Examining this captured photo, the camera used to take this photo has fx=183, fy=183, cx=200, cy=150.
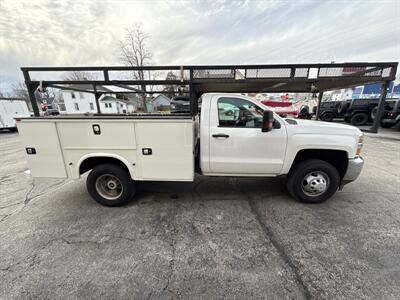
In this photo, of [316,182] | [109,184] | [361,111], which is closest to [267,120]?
[316,182]

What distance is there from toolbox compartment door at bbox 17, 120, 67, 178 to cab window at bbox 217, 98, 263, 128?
9.19 ft

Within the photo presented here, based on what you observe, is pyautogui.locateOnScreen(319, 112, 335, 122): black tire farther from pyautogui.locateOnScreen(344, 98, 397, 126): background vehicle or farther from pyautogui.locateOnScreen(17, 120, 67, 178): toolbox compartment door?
pyautogui.locateOnScreen(17, 120, 67, 178): toolbox compartment door

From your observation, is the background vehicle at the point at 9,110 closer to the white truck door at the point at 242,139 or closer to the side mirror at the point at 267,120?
the white truck door at the point at 242,139

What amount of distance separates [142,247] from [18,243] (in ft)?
5.82

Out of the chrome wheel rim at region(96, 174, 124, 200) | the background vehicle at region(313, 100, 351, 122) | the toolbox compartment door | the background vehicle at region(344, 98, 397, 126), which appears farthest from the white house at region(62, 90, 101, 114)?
the background vehicle at region(344, 98, 397, 126)

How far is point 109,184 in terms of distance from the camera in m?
3.46

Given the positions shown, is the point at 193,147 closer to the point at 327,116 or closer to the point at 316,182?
the point at 316,182

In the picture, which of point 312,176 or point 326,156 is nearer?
point 312,176

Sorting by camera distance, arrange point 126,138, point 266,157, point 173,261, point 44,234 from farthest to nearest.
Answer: point 266,157
point 126,138
point 44,234
point 173,261

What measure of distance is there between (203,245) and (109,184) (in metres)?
2.11

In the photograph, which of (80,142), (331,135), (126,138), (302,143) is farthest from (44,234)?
(331,135)

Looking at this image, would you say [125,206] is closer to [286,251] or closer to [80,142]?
[80,142]

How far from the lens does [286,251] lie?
7.73 feet

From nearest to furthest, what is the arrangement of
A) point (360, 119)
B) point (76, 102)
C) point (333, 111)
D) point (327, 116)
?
point (360, 119) → point (333, 111) → point (327, 116) → point (76, 102)
